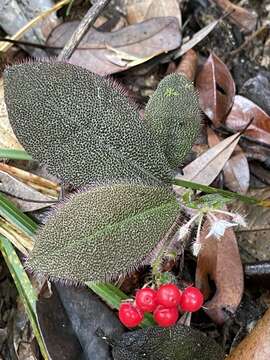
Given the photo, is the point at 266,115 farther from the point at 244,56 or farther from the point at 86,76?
the point at 86,76

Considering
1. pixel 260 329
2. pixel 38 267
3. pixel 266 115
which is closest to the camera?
pixel 38 267

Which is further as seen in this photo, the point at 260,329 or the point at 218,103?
the point at 218,103

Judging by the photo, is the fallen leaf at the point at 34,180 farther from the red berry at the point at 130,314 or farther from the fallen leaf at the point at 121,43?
the red berry at the point at 130,314

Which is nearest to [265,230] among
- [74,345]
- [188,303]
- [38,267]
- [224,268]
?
[224,268]

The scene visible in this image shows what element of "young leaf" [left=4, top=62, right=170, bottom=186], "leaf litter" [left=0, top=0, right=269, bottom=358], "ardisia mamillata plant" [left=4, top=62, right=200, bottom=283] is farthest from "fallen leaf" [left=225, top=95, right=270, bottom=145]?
"young leaf" [left=4, top=62, right=170, bottom=186]

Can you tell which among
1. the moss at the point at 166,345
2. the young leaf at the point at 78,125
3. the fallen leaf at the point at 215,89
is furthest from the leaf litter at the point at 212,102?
the young leaf at the point at 78,125

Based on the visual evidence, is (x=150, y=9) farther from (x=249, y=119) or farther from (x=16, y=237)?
(x=16, y=237)

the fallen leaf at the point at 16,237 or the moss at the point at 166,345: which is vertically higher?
the fallen leaf at the point at 16,237
